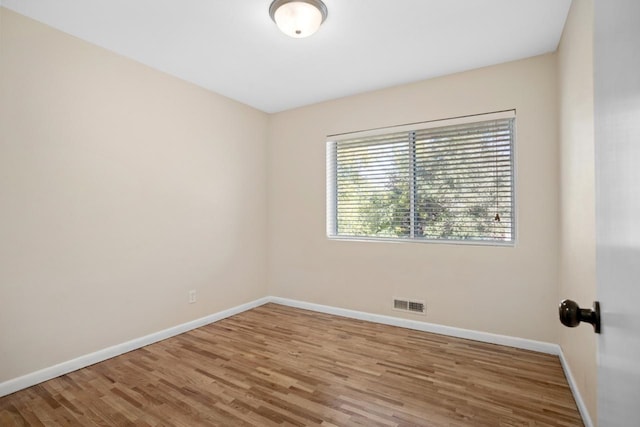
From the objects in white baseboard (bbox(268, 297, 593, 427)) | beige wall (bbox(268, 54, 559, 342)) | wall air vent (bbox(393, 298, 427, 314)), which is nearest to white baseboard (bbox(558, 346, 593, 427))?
white baseboard (bbox(268, 297, 593, 427))

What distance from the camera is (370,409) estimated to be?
6.38 ft

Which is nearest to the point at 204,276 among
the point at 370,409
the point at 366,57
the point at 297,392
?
the point at 297,392

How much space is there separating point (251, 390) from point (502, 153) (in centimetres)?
291

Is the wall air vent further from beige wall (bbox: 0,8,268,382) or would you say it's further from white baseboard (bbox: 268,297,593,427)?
beige wall (bbox: 0,8,268,382)

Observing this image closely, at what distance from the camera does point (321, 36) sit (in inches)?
98.0

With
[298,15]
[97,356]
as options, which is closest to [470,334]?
[298,15]

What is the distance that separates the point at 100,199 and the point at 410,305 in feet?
10.0

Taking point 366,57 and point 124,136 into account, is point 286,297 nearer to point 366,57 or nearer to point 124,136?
point 124,136

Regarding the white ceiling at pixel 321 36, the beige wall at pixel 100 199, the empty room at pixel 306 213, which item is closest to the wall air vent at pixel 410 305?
the empty room at pixel 306 213

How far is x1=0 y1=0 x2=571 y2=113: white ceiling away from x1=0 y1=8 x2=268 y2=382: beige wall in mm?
277

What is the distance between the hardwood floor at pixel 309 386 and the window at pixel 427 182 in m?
1.11

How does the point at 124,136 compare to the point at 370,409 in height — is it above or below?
above

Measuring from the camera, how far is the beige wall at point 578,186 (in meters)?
1.72

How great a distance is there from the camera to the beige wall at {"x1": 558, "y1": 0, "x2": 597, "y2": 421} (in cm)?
172
